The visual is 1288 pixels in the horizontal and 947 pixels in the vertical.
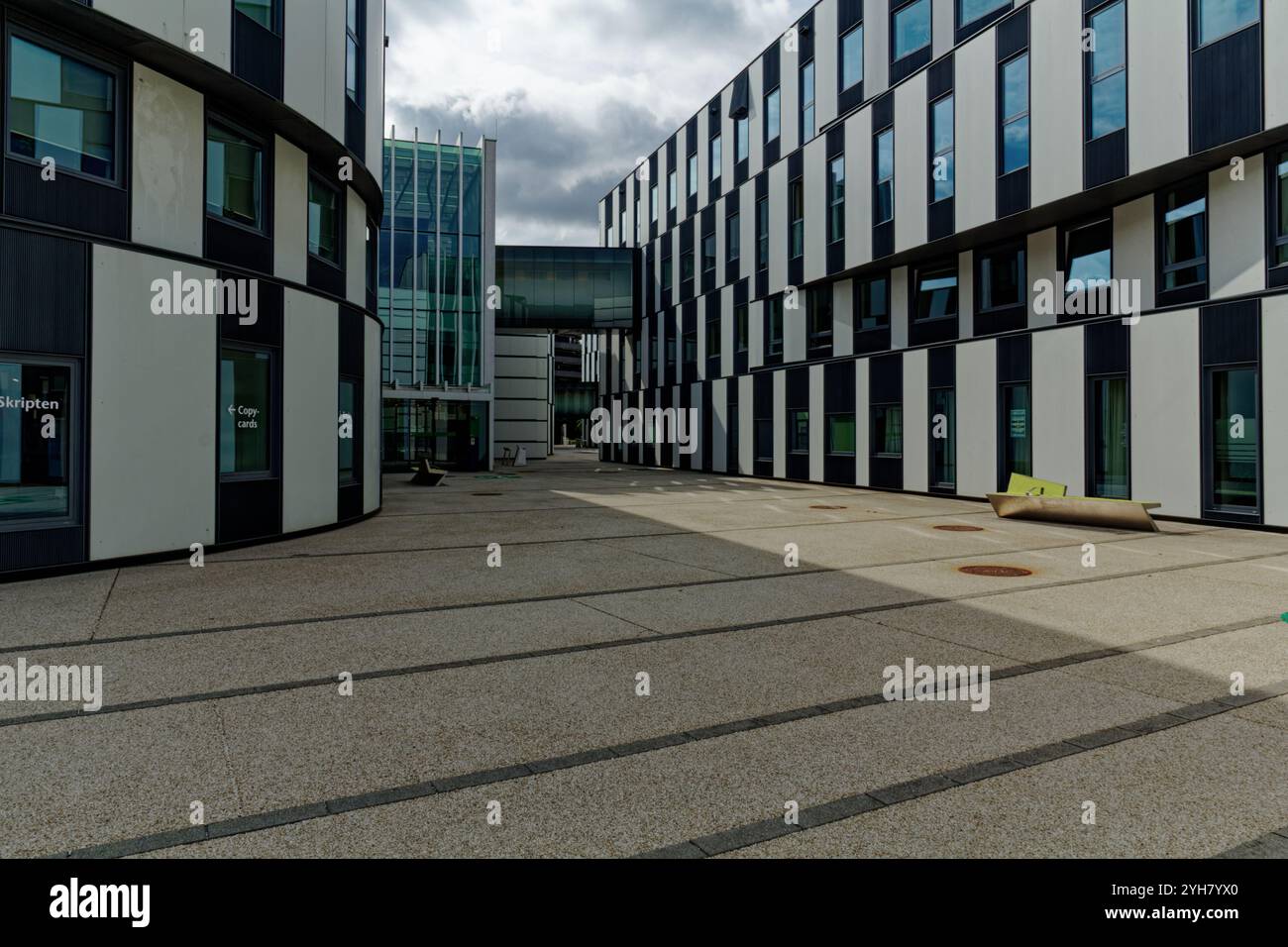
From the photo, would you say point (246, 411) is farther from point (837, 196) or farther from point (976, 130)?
point (837, 196)

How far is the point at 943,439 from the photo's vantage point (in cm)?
2312

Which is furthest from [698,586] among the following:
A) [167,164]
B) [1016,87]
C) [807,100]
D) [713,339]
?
[713,339]

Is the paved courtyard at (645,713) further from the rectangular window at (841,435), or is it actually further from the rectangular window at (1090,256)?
the rectangular window at (841,435)

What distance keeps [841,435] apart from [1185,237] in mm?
12016

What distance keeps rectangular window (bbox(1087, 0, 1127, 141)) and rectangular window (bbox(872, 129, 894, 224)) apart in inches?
266

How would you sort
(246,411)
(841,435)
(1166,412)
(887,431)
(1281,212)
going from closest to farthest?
(246,411) < (1281,212) < (1166,412) < (887,431) < (841,435)

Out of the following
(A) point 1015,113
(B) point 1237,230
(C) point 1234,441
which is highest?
(A) point 1015,113

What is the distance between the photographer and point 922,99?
23062 mm

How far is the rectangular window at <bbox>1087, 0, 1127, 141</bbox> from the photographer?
17266 millimetres

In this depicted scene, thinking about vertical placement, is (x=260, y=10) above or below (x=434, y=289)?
below
